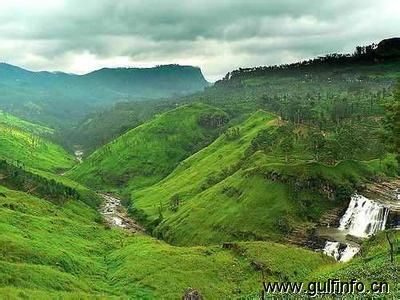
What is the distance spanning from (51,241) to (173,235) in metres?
59.7

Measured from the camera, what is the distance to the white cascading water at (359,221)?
148500mm

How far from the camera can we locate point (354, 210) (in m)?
173

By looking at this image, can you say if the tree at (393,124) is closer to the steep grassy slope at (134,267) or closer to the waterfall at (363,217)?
the steep grassy slope at (134,267)

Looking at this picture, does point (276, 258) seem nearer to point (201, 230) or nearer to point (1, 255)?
point (201, 230)

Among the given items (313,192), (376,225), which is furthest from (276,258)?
(313,192)

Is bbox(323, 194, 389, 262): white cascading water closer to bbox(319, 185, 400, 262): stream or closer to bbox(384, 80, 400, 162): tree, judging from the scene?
bbox(319, 185, 400, 262): stream

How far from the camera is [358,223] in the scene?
16550 centimetres

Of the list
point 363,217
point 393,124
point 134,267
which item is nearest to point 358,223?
point 363,217

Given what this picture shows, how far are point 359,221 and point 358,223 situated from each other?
30.7 inches

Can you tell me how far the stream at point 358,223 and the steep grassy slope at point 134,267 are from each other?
14.1 m

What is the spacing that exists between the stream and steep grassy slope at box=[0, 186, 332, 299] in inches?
554

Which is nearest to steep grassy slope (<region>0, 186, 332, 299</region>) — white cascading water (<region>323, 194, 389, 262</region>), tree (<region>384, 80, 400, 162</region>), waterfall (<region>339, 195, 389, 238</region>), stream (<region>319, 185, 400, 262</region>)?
white cascading water (<region>323, 194, 389, 262</region>)

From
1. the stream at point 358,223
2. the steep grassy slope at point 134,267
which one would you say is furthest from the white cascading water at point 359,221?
the steep grassy slope at point 134,267

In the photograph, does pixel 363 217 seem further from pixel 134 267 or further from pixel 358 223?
pixel 134 267
